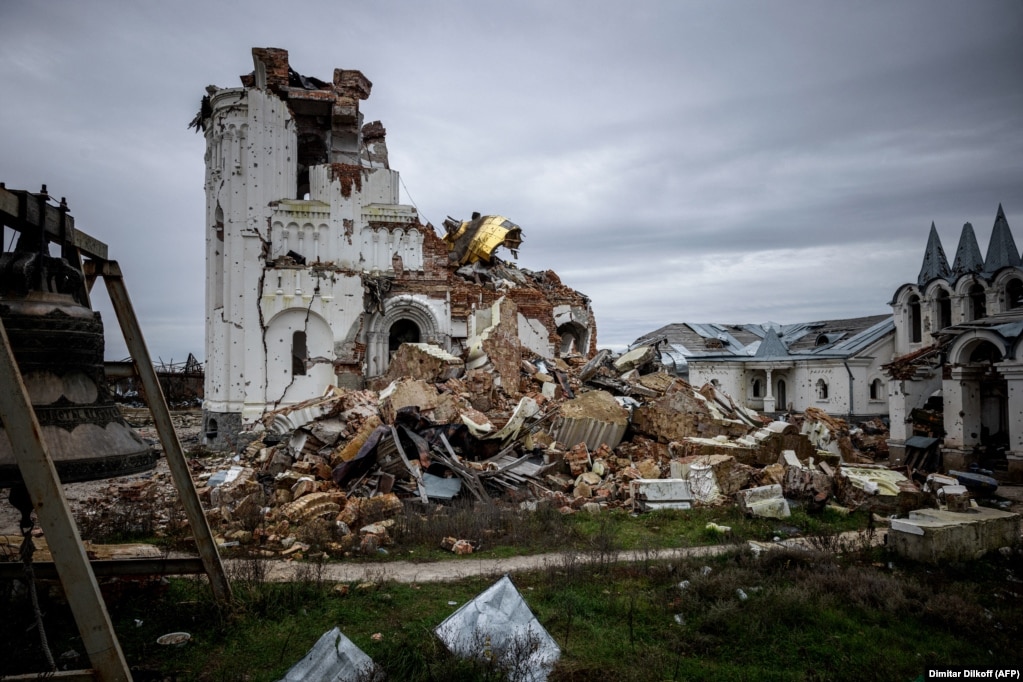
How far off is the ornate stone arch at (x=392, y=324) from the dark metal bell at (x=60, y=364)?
16169 millimetres

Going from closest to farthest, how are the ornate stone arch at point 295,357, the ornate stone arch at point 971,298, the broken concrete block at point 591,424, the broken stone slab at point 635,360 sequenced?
1. the broken concrete block at point 591,424
2. the broken stone slab at point 635,360
3. the ornate stone arch at point 295,357
4. the ornate stone arch at point 971,298

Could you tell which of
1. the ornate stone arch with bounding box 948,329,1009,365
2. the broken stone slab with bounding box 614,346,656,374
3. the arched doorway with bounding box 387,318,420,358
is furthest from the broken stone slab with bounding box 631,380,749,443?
the arched doorway with bounding box 387,318,420,358

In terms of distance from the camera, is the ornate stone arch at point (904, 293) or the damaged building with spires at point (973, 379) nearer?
the damaged building with spires at point (973, 379)

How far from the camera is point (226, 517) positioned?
9609 mm

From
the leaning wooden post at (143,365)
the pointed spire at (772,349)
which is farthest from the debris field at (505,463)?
the pointed spire at (772,349)

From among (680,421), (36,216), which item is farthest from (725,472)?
(36,216)

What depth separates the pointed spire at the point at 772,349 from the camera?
30.9m

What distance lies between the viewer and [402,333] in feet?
68.4

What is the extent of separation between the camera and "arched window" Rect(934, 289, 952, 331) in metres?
27.2

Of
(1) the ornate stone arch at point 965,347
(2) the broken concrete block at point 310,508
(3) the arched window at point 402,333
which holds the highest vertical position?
(3) the arched window at point 402,333

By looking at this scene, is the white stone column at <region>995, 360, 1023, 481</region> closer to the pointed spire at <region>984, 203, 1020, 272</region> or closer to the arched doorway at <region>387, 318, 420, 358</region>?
the pointed spire at <region>984, 203, 1020, 272</region>

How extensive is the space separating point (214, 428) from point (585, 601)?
52.5 feet

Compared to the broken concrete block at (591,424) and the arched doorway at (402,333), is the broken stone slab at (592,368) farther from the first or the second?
the arched doorway at (402,333)

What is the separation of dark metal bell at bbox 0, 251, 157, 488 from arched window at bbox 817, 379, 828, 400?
31.2 meters
